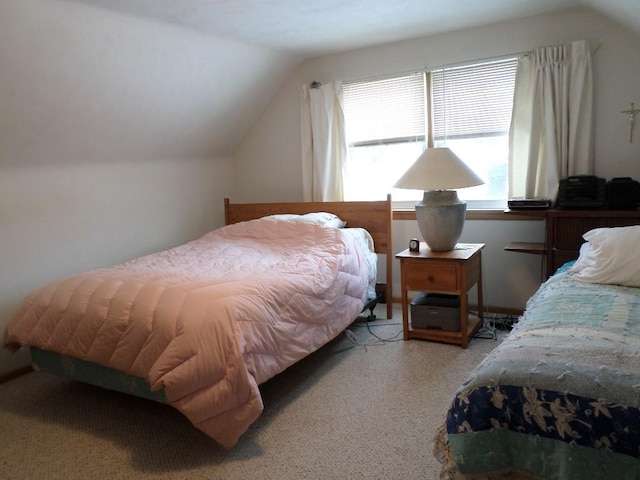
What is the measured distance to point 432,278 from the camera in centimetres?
308

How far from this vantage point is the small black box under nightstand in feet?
10.3

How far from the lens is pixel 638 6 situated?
2.36 meters

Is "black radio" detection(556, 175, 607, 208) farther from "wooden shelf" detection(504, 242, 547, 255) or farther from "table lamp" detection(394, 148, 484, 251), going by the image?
"table lamp" detection(394, 148, 484, 251)

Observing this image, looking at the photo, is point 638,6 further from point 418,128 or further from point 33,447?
point 33,447

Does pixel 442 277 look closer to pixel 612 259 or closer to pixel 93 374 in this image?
pixel 612 259

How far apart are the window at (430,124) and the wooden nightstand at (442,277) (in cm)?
84

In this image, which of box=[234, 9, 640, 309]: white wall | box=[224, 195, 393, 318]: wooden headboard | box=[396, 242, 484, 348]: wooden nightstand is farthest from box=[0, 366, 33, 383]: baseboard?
box=[396, 242, 484, 348]: wooden nightstand

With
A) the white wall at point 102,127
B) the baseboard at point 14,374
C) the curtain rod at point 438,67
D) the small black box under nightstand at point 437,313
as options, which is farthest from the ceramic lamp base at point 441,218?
the baseboard at point 14,374

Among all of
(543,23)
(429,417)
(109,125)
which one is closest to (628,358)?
(429,417)

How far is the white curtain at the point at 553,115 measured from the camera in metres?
3.21

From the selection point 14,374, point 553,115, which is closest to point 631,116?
point 553,115

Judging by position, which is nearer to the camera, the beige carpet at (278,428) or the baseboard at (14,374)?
the beige carpet at (278,428)

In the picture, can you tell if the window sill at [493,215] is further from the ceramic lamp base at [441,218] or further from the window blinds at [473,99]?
the window blinds at [473,99]

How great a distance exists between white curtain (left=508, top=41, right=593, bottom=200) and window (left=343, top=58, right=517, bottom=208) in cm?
13
